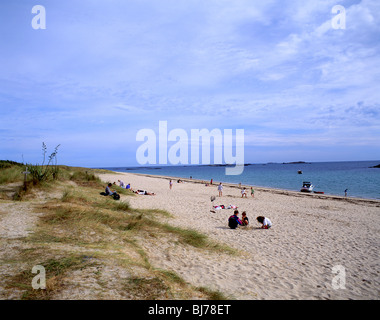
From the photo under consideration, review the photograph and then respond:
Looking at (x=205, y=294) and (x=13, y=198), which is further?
(x=13, y=198)

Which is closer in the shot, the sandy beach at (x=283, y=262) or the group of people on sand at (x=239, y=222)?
the sandy beach at (x=283, y=262)

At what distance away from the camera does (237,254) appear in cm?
758

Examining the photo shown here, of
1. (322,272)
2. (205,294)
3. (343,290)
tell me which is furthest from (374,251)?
(205,294)

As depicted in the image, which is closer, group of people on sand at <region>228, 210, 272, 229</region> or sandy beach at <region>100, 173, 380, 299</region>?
sandy beach at <region>100, 173, 380, 299</region>

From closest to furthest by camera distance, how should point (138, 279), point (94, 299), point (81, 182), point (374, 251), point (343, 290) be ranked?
point (94, 299) → point (138, 279) → point (343, 290) → point (374, 251) → point (81, 182)

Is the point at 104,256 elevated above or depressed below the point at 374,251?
above

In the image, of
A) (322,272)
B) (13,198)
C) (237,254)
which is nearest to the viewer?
(322,272)

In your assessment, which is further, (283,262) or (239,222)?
(239,222)

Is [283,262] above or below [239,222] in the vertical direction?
below

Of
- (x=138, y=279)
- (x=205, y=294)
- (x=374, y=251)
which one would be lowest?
(x=374, y=251)

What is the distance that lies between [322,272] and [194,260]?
3.51 metres

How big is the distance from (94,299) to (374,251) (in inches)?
378

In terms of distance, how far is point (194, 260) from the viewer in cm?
675
